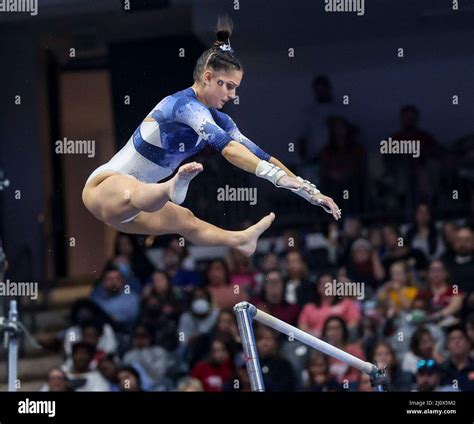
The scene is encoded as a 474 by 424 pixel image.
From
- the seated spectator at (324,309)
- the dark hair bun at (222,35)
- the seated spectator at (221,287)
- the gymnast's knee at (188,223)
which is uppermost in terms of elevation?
the dark hair bun at (222,35)

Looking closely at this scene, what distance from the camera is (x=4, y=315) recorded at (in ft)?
30.1

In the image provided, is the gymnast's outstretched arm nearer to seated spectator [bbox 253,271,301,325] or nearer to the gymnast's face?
the gymnast's face

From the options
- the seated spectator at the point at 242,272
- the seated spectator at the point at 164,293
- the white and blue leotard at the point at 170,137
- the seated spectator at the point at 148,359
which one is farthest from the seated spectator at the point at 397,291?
the white and blue leotard at the point at 170,137

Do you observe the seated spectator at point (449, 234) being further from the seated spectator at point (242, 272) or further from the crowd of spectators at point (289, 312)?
the seated spectator at point (242, 272)

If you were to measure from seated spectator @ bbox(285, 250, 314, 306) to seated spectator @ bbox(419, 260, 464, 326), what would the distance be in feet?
2.41

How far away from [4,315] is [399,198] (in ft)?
8.70

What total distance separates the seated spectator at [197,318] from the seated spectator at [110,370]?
46 cm

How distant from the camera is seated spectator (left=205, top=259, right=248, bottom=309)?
9438 millimetres

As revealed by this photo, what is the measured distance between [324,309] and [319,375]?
44 centimetres

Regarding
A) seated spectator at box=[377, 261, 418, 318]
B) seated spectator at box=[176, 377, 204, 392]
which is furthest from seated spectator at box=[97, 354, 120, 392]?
seated spectator at box=[377, 261, 418, 318]

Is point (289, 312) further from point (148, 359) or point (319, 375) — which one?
point (148, 359)

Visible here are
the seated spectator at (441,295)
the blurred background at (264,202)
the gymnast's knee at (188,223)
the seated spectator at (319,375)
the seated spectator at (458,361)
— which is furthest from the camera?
the seated spectator at (441,295)

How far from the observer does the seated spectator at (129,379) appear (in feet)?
30.2

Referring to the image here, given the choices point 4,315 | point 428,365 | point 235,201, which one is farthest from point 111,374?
point 428,365
